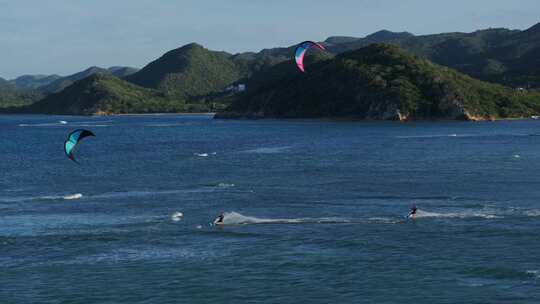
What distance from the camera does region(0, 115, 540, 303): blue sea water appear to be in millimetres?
40812

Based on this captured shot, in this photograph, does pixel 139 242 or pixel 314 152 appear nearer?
pixel 139 242

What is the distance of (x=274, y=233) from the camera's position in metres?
53.5

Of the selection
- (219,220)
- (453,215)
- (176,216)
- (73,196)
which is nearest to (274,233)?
(219,220)

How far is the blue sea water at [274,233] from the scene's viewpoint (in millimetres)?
40812

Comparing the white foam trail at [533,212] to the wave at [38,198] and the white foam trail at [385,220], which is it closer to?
the white foam trail at [385,220]

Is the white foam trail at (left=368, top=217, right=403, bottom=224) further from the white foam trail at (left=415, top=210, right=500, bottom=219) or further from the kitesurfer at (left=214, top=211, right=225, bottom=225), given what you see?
the kitesurfer at (left=214, top=211, right=225, bottom=225)

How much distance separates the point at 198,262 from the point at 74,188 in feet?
123

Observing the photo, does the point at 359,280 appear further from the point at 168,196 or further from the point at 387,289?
the point at 168,196

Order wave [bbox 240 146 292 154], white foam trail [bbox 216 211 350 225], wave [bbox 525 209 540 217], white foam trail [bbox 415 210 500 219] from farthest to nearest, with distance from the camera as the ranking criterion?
wave [bbox 240 146 292 154] < wave [bbox 525 209 540 217] < white foam trail [bbox 415 210 500 219] < white foam trail [bbox 216 211 350 225]

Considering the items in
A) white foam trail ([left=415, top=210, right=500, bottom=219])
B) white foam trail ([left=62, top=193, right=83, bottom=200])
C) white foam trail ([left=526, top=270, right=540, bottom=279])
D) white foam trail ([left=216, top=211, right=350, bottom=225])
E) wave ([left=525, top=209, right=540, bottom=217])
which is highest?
white foam trail ([left=62, top=193, right=83, bottom=200])

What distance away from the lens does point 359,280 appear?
41.8 metres

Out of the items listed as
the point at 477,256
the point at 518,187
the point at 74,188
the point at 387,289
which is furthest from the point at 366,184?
the point at 387,289

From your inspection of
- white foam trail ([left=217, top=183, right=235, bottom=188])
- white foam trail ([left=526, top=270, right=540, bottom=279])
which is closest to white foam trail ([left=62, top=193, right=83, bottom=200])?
white foam trail ([left=217, top=183, right=235, bottom=188])

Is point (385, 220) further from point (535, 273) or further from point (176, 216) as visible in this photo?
point (535, 273)
